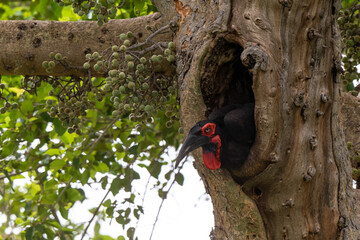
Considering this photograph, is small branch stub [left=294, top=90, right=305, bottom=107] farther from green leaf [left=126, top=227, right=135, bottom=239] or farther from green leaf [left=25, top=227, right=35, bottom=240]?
green leaf [left=25, top=227, right=35, bottom=240]

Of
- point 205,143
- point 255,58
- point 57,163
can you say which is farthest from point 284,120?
point 57,163

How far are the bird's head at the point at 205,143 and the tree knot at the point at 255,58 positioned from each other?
0.38 metres

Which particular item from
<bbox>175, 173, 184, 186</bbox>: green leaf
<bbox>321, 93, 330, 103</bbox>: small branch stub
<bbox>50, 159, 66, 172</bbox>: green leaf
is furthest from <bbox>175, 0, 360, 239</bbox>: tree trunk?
<bbox>50, 159, 66, 172</bbox>: green leaf

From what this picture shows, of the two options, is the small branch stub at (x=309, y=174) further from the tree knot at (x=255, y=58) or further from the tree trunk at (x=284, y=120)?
the tree knot at (x=255, y=58)

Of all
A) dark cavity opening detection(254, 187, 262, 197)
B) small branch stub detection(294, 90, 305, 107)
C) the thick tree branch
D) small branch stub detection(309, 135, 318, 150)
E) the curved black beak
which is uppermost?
the thick tree branch

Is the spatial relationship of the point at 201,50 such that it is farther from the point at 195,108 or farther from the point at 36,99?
the point at 36,99

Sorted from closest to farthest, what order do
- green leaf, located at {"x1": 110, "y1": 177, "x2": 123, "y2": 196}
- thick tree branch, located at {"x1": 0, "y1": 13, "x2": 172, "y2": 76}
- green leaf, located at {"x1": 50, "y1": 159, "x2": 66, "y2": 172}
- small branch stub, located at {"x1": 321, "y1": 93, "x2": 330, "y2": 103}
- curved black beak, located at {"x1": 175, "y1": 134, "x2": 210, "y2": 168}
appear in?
small branch stub, located at {"x1": 321, "y1": 93, "x2": 330, "y2": 103} → curved black beak, located at {"x1": 175, "y1": 134, "x2": 210, "y2": 168} → thick tree branch, located at {"x1": 0, "y1": 13, "x2": 172, "y2": 76} → green leaf, located at {"x1": 110, "y1": 177, "x2": 123, "y2": 196} → green leaf, located at {"x1": 50, "y1": 159, "x2": 66, "y2": 172}

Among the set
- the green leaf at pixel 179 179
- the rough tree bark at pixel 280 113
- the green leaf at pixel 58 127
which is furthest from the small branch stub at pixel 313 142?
the green leaf at pixel 58 127

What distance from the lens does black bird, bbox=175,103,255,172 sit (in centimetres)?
233

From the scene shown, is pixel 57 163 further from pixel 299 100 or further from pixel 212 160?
pixel 299 100

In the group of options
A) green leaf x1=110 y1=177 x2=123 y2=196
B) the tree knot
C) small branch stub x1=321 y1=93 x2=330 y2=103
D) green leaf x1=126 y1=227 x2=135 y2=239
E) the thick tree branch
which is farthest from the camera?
green leaf x1=110 y1=177 x2=123 y2=196

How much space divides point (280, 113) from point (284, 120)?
0.04 meters

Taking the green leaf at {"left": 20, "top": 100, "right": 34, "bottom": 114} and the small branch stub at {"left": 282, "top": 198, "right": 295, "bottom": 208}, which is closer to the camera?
the small branch stub at {"left": 282, "top": 198, "right": 295, "bottom": 208}

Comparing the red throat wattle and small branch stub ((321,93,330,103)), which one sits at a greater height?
small branch stub ((321,93,330,103))
